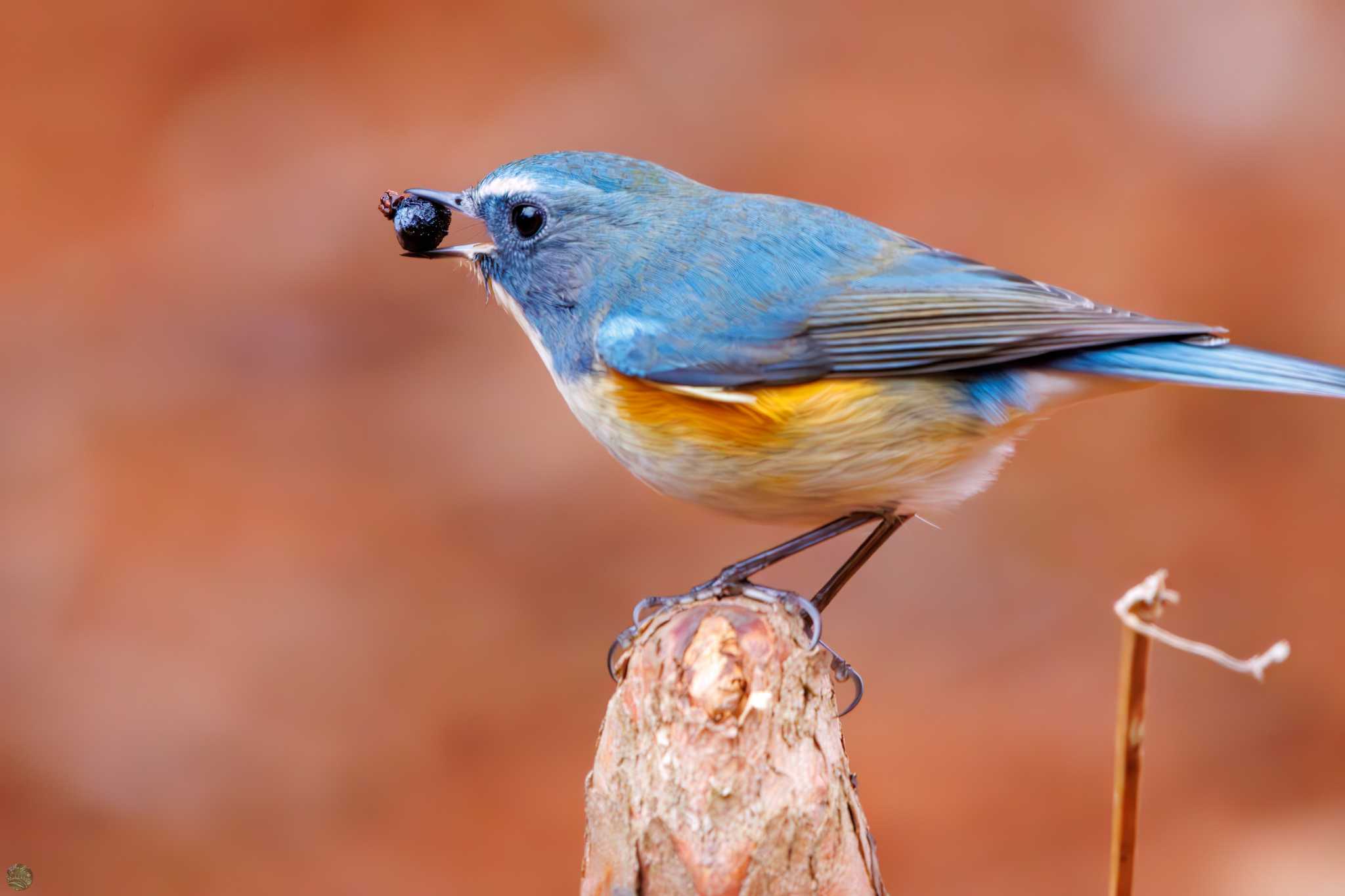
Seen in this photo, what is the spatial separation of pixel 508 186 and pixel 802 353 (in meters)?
0.86

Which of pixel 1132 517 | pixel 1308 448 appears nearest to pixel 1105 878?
pixel 1132 517

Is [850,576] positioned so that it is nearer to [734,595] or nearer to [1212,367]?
[734,595]

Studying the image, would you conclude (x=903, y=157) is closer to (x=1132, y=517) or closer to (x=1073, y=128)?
(x=1073, y=128)

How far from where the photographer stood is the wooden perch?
7.43ft

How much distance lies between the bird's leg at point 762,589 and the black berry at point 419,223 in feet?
3.58

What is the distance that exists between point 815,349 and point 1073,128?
407 centimetres

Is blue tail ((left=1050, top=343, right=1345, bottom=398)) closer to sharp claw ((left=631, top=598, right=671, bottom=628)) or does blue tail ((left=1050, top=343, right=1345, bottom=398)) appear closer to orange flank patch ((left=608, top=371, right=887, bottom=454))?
orange flank patch ((left=608, top=371, right=887, bottom=454))

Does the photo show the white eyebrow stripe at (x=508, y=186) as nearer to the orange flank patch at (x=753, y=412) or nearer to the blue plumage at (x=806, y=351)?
the blue plumage at (x=806, y=351)

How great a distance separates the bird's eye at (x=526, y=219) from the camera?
3348mm

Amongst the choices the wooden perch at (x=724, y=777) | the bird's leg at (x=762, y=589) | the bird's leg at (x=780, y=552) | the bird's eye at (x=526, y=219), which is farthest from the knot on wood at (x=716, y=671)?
the bird's eye at (x=526, y=219)

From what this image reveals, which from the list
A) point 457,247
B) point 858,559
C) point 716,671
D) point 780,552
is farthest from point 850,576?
point 457,247

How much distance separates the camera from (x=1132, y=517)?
6121mm

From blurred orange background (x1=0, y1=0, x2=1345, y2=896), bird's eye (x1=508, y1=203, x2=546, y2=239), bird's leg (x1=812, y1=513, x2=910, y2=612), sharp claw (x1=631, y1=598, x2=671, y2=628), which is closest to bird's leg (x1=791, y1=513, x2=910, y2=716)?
bird's leg (x1=812, y1=513, x2=910, y2=612)

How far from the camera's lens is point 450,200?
11.3 ft
